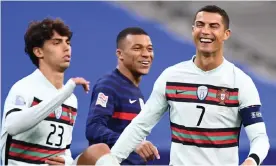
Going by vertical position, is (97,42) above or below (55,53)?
above

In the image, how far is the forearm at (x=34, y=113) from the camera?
4.79 metres

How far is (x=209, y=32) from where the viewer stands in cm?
445

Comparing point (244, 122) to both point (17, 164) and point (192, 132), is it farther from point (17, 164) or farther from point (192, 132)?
point (17, 164)

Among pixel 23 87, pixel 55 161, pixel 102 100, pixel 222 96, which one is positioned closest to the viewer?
pixel 222 96

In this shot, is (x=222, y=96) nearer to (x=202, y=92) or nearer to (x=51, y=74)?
(x=202, y=92)

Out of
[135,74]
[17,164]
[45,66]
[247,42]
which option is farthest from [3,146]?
[247,42]

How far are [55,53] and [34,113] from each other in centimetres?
61

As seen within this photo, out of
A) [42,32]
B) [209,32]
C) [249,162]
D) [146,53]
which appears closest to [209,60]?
[209,32]

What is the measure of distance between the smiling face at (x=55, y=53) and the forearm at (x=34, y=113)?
42 centimetres

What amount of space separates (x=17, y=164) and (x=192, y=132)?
4.00 feet

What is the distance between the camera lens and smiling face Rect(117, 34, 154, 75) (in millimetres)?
5582

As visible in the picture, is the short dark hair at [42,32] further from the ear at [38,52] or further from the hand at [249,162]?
the hand at [249,162]

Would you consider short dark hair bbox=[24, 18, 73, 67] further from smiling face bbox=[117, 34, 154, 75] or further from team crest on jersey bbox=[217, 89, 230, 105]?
team crest on jersey bbox=[217, 89, 230, 105]

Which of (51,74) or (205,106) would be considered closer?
(205,106)
